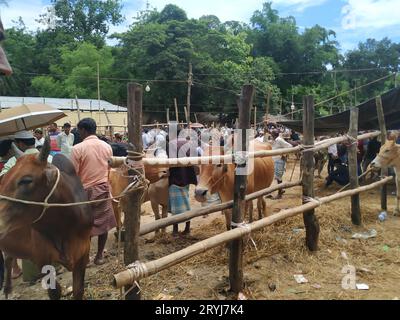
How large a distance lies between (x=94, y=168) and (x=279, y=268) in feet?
8.57

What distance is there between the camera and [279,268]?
462 cm

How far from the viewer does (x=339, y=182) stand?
34.5ft

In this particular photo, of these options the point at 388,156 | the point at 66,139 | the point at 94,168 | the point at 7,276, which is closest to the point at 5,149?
the point at 94,168

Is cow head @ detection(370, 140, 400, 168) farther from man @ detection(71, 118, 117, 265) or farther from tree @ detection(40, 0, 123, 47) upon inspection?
tree @ detection(40, 0, 123, 47)

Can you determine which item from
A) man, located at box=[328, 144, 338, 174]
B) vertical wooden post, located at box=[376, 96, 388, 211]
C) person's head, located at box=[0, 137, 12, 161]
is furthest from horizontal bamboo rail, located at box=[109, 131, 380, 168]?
man, located at box=[328, 144, 338, 174]

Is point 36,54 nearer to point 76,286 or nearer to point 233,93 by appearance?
point 233,93

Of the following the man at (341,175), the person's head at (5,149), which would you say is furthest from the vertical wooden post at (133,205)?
the man at (341,175)

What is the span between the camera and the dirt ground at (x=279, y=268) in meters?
4.09

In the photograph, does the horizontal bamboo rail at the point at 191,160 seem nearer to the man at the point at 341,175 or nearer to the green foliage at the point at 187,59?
the man at the point at 341,175

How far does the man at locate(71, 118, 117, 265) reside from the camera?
460 cm

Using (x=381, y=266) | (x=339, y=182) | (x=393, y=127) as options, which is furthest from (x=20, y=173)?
(x=393, y=127)

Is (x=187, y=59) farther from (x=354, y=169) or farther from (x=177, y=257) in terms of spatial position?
(x=177, y=257)

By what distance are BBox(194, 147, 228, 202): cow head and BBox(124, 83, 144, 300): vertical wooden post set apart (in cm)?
190

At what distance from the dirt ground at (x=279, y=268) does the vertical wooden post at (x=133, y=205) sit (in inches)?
27.0
